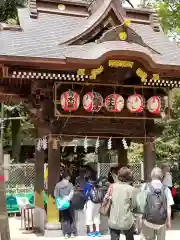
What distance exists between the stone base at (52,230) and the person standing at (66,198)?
0.45 ft

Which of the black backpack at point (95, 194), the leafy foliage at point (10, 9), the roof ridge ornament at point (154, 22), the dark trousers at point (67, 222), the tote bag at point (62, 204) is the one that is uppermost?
the leafy foliage at point (10, 9)

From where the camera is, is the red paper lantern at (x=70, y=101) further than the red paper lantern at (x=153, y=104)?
No

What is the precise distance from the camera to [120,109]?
11.2 meters

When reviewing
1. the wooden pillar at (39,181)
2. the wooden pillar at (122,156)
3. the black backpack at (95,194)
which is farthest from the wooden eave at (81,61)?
the wooden pillar at (122,156)

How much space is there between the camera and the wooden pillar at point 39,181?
11820mm

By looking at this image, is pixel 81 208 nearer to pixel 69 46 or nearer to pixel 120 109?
pixel 120 109

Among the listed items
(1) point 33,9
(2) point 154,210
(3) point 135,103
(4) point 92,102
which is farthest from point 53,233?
(1) point 33,9

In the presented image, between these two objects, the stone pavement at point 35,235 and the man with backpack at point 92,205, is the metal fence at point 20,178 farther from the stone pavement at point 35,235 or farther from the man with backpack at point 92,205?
the man with backpack at point 92,205

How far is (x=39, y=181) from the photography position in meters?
12.3

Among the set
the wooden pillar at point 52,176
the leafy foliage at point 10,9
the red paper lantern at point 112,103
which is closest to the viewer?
the wooden pillar at point 52,176

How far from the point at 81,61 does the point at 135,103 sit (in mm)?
2203

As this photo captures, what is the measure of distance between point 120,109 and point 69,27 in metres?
3.27

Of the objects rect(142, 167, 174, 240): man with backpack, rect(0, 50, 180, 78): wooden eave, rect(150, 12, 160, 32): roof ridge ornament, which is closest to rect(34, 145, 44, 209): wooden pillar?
rect(0, 50, 180, 78): wooden eave

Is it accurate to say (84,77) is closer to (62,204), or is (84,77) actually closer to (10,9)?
(62,204)
